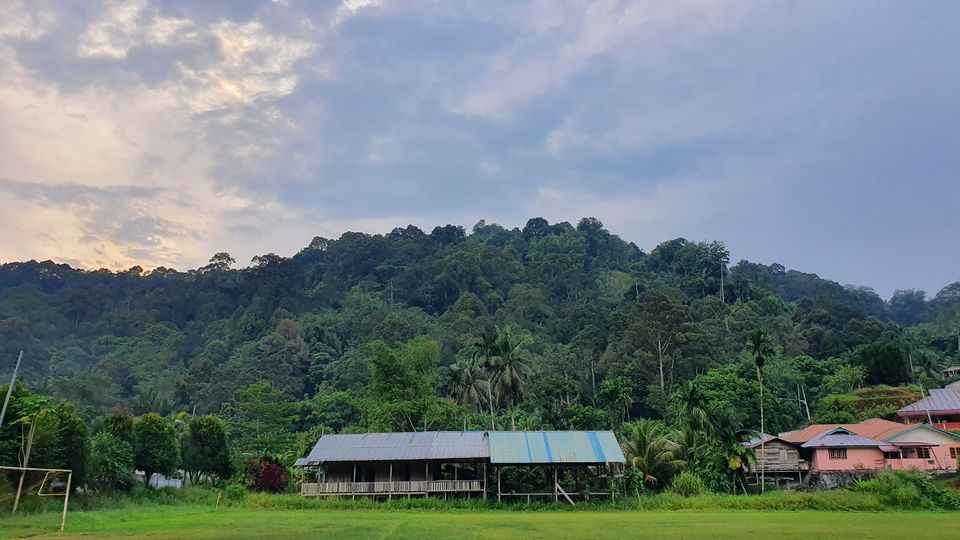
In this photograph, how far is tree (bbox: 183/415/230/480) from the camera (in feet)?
151

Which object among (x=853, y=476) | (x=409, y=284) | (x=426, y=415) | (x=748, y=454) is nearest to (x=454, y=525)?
(x=748, y=454)

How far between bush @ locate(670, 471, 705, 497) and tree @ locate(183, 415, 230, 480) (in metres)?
31.4

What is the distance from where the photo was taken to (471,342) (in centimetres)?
8794

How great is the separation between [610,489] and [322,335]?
7649 cm

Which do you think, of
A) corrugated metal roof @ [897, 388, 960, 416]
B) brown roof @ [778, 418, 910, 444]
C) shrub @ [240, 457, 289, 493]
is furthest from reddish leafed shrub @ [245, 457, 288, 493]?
corrugated metal roof @ [897, 388, 960, 416]

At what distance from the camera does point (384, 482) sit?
37.4 m

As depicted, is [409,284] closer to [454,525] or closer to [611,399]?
[611,399]

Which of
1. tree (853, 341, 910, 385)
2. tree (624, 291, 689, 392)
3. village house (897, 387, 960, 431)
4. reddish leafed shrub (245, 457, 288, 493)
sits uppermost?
tree (624, 291, 689, 392)

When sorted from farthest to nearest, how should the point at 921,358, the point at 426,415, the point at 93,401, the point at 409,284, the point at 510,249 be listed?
the point at 510,249
the point at 409,284
the point at 93,401
the point at 921,358
the point at 426,415

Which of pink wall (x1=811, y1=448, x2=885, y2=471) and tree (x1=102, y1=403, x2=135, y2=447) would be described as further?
pink wall (x1=811, y1=448, x2=885, y2=471)

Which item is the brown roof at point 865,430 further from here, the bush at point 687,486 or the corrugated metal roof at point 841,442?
the bush at point 687,486

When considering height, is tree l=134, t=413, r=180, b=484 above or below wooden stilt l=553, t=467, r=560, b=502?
above

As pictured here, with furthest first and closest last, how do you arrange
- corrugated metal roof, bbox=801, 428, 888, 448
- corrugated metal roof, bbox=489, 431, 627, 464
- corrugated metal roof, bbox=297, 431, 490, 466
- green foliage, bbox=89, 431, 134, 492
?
corrugated metal roof, bbox=801, 428, 888, 448 < corrugated metal roof, bbox=297, 431, 490, 466 < corrugated metal roof, bbox=489, 431, 627, 464 < green foliage, bbox=89, 431, 134, 492

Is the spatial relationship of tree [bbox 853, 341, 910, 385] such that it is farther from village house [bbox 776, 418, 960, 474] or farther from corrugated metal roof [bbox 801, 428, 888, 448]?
corrugated metal roof [bbox 801, 428, 888, 448]
